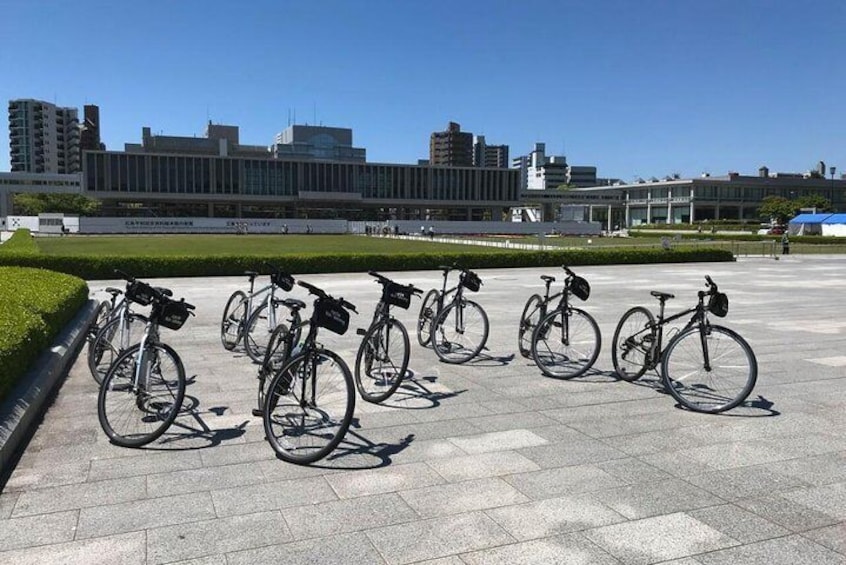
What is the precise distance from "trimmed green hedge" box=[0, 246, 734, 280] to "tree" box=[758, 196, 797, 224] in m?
80.7

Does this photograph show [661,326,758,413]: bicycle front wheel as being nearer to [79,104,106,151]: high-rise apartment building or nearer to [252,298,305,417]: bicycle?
[252,298,305,417]: bicycle

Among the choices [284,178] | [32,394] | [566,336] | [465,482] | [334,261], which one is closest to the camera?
[465,482]

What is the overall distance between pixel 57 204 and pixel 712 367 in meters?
118

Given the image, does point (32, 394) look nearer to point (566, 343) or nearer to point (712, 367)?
point (566, 343)

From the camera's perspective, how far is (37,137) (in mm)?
150375

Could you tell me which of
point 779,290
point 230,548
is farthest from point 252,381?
point 779,290

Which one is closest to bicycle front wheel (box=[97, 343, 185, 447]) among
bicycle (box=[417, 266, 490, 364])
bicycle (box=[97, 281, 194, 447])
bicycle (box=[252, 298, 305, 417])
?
bicycle (box=[97, 281, 194, 447])

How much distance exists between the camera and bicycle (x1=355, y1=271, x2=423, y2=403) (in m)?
6.72

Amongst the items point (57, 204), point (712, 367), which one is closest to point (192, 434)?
point (712, 367)

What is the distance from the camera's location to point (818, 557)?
11.5 ft

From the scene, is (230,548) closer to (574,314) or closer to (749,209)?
(574,314)

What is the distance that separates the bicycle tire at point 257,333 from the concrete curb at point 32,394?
2118 mm

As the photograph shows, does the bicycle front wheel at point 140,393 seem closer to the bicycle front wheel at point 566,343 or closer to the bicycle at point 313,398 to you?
the bicycle at point 313,398

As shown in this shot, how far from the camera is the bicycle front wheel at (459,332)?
8.46 m
